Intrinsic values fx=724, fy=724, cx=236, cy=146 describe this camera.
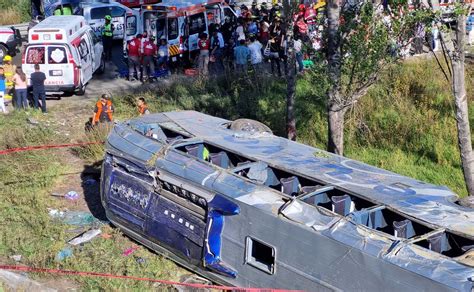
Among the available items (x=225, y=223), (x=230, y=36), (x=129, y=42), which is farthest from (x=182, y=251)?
(x=230, y=36)

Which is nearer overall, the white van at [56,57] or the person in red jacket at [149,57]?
the white van at [56,57]

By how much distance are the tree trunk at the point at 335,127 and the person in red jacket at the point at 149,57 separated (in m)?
9.24

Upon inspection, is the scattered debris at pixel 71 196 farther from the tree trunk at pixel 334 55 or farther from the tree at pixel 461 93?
the tree at pixel 461 93

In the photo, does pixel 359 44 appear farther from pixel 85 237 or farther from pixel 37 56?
pixel 37 56

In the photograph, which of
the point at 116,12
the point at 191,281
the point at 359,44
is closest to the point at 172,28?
the point at 116,12

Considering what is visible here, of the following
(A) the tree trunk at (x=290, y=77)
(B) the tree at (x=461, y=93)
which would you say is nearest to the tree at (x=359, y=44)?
(B) the tree at (x=461, y=93)

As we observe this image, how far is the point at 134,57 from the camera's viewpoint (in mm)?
20844

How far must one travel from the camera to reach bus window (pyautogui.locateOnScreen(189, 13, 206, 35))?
22.5 metres

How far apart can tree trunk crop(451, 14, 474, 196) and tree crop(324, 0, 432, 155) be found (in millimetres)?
683

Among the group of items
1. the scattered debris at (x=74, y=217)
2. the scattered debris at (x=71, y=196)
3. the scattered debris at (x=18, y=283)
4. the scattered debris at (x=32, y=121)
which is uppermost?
the scattered debris at (x=32, y=121)

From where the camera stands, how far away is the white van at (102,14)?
82.7 feet

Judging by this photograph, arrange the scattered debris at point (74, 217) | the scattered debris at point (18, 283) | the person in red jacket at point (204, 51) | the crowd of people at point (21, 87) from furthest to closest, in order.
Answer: the person in red jacket at point (204, 51) → the crowd of people at point (21, 87) → the scattered debris at point (74, 217) → the scattered debris at point (18, 283)

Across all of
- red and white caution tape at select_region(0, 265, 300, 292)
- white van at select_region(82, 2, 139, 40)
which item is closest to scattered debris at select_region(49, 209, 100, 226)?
red and white caution tape at select_region(0, 265, 300, 292)

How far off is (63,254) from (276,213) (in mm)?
3907
